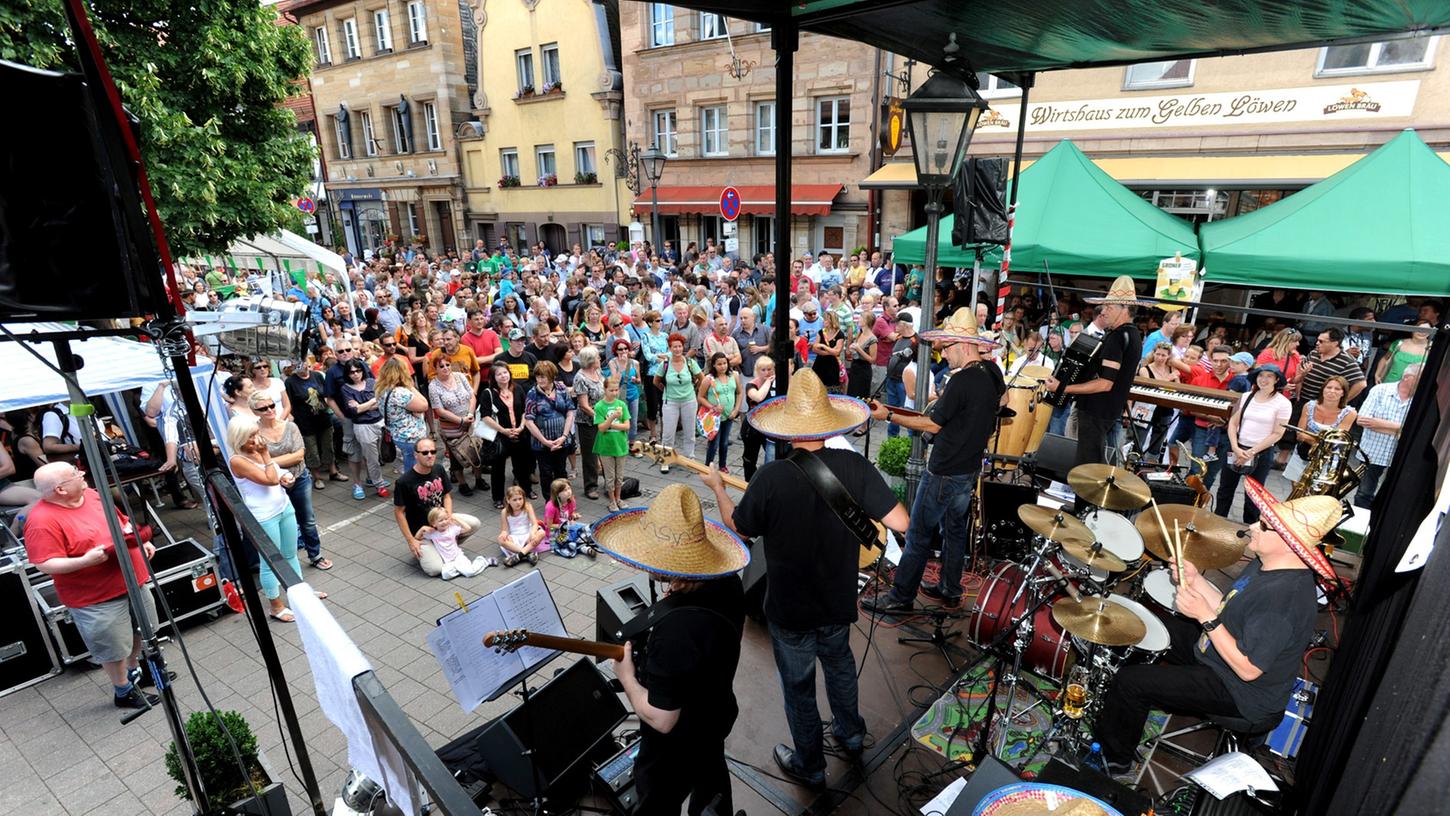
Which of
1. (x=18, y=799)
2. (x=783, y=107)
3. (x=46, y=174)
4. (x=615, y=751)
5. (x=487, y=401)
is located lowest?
(x=18, y=799)

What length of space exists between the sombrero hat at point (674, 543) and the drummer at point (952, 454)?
223cm

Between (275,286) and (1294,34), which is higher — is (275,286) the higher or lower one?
the lower one

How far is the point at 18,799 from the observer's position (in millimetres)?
4320

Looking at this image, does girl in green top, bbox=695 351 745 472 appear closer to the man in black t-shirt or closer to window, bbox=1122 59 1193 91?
the man in black t-shirt

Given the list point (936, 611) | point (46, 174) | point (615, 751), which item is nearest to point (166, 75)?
point (46, 174)

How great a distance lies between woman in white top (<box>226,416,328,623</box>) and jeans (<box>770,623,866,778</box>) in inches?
166

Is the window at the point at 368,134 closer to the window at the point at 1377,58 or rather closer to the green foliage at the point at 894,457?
the green foliage at the point at 894,457

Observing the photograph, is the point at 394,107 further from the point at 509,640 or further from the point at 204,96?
the point at 509,640

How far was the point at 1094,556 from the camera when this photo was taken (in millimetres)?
4152

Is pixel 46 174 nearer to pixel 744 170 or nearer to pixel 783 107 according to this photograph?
pixel 783 107

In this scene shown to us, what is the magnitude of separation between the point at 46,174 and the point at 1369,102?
19.1m

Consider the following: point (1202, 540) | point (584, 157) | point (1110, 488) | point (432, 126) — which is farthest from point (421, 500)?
point (432, 126)

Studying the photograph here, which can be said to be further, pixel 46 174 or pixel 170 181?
pixel 170 181

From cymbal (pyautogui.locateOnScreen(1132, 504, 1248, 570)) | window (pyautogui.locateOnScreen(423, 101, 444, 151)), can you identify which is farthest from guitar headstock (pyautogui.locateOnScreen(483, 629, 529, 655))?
window (pyautogui.locateOnScreen(423, 101, 444, 151))
